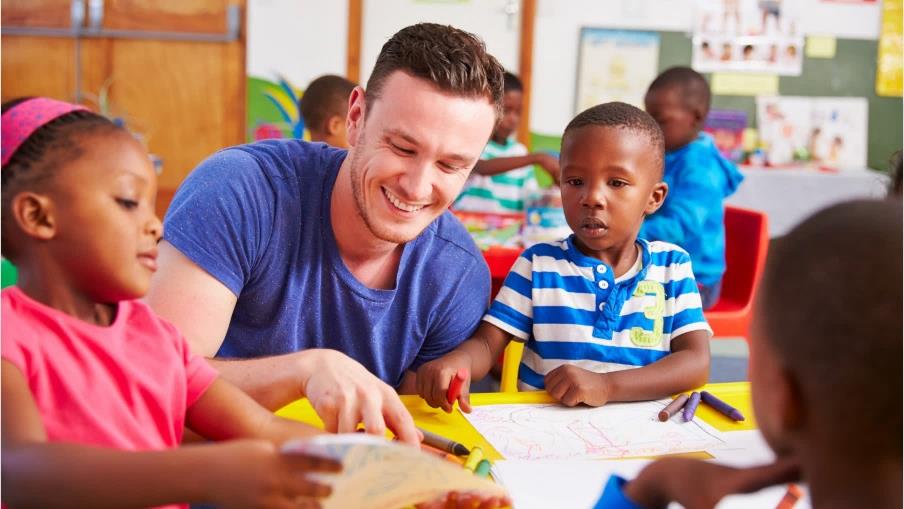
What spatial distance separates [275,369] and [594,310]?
0.63 metres

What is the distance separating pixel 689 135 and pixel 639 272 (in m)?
1.65

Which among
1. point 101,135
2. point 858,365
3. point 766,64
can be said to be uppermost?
point 766,64

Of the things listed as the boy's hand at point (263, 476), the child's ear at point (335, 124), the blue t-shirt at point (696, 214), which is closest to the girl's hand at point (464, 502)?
the boy's hand at point (263, 476)

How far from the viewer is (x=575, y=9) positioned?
5.36 metres

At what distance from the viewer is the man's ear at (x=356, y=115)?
152 cm

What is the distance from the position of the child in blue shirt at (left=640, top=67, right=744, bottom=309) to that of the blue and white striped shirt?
1.13 m

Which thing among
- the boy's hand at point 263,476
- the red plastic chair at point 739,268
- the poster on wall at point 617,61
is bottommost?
the red plastic chair at point 739,268

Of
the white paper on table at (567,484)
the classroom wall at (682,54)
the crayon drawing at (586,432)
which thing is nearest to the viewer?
the white paper on table at (567,484)

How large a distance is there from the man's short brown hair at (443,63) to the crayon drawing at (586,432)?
0.48 meters

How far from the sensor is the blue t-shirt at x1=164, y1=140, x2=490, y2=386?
139 centimetres

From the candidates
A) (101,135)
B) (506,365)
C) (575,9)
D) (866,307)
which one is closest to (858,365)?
(866,307)

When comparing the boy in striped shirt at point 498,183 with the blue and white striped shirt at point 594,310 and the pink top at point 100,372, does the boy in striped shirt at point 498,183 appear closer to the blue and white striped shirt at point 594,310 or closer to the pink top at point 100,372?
the blue and white striped shirt at point 594,310

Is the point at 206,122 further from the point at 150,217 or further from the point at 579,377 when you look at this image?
the point at 150,217

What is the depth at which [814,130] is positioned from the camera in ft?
18.3
